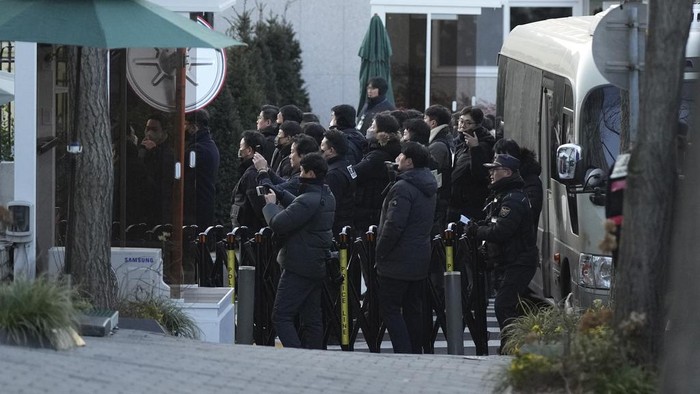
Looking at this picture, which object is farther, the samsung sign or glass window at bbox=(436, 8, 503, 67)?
glass window at bbox=(436, 8, 503, 67)

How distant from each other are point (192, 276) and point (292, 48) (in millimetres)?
14083

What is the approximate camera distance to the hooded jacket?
11820mm

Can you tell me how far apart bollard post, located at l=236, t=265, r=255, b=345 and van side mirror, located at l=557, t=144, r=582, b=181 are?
2.75 meters

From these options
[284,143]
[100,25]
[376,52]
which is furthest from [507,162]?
[376,52]

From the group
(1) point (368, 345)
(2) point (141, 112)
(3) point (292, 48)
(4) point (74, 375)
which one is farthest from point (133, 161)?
(3) point (292, 48)

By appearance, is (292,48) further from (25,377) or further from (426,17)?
(25,377)

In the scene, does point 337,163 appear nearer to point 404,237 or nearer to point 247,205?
point 247,205

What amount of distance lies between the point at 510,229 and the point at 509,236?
7cm

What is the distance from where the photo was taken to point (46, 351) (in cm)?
841

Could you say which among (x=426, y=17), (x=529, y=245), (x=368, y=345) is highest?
(x=426, y=17)

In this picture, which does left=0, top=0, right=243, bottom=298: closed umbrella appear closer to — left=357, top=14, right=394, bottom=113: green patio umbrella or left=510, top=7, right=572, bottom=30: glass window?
left=357, top=14, right=394, bottom=113: green patio umbrella

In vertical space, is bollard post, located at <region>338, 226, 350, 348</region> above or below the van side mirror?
below

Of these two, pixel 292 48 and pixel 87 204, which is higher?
pixel 292 48

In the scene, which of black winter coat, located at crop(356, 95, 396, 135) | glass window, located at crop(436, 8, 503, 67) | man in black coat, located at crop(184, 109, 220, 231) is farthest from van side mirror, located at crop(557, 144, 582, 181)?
glass window, located at crop(436, 8, 503, 67)
